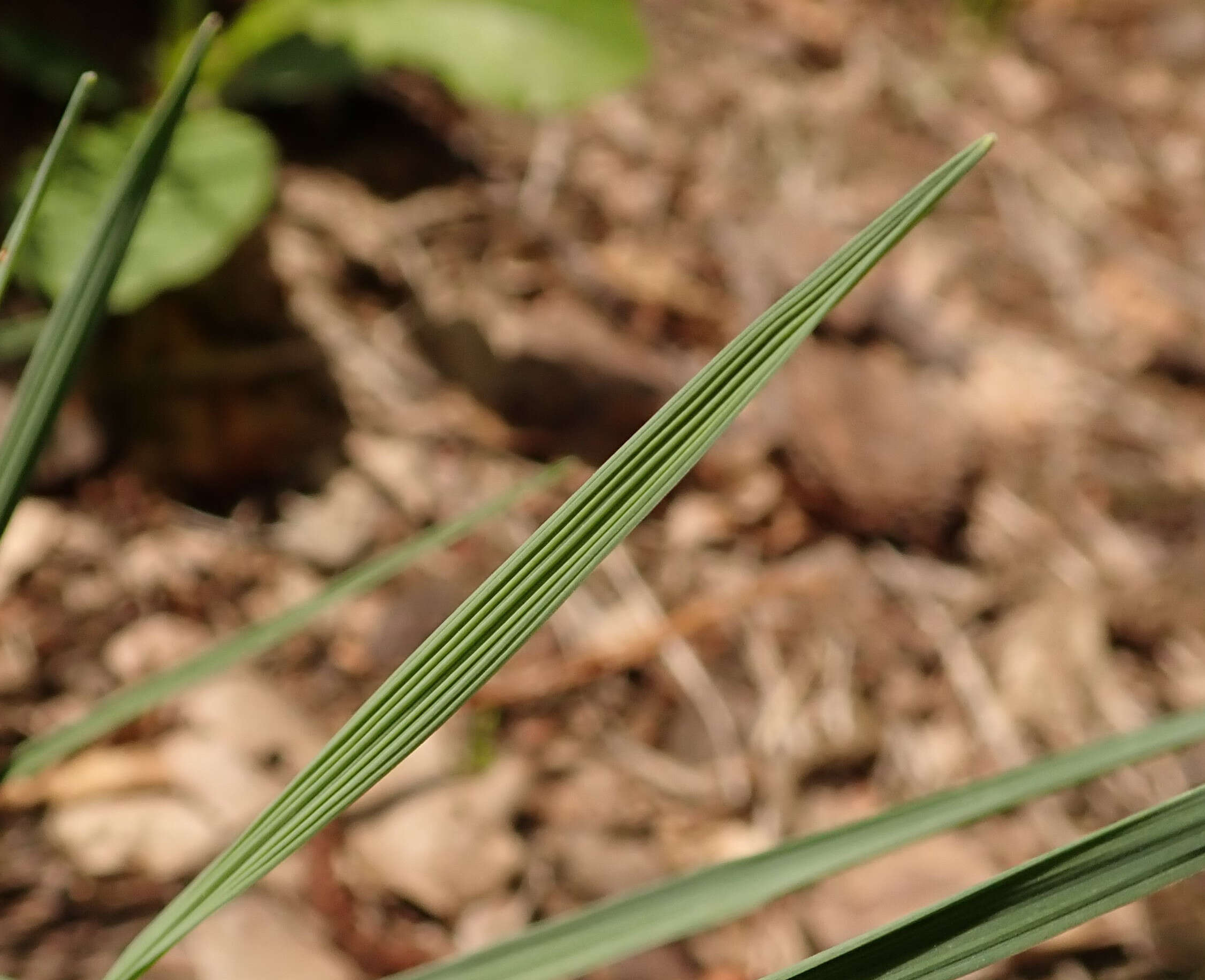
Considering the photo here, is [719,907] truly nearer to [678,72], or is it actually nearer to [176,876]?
[176,876]

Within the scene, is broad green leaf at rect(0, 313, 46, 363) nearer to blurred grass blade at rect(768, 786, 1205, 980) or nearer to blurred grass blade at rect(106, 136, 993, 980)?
blurred grass blade at rect(106, 136, 993, 980)

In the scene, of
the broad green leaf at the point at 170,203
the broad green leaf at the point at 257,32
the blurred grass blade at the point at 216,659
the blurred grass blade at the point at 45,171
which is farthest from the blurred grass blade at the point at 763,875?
the broad green leaf at the point at 257,32

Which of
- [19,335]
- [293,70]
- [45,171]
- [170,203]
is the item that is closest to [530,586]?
[45,171]

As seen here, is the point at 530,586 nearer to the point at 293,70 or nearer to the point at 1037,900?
the point at 1037,900

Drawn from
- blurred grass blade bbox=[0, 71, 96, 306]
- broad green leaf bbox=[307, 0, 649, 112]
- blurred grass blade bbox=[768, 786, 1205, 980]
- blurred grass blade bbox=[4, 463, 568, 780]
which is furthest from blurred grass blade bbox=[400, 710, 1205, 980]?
broad green leaf bbox=[307, 0, 649, 112]

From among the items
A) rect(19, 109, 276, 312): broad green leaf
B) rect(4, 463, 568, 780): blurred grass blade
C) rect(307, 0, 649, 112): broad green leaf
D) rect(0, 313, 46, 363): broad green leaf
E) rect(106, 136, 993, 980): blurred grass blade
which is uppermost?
rect(307, 0, 649, 112): broad green leaf
